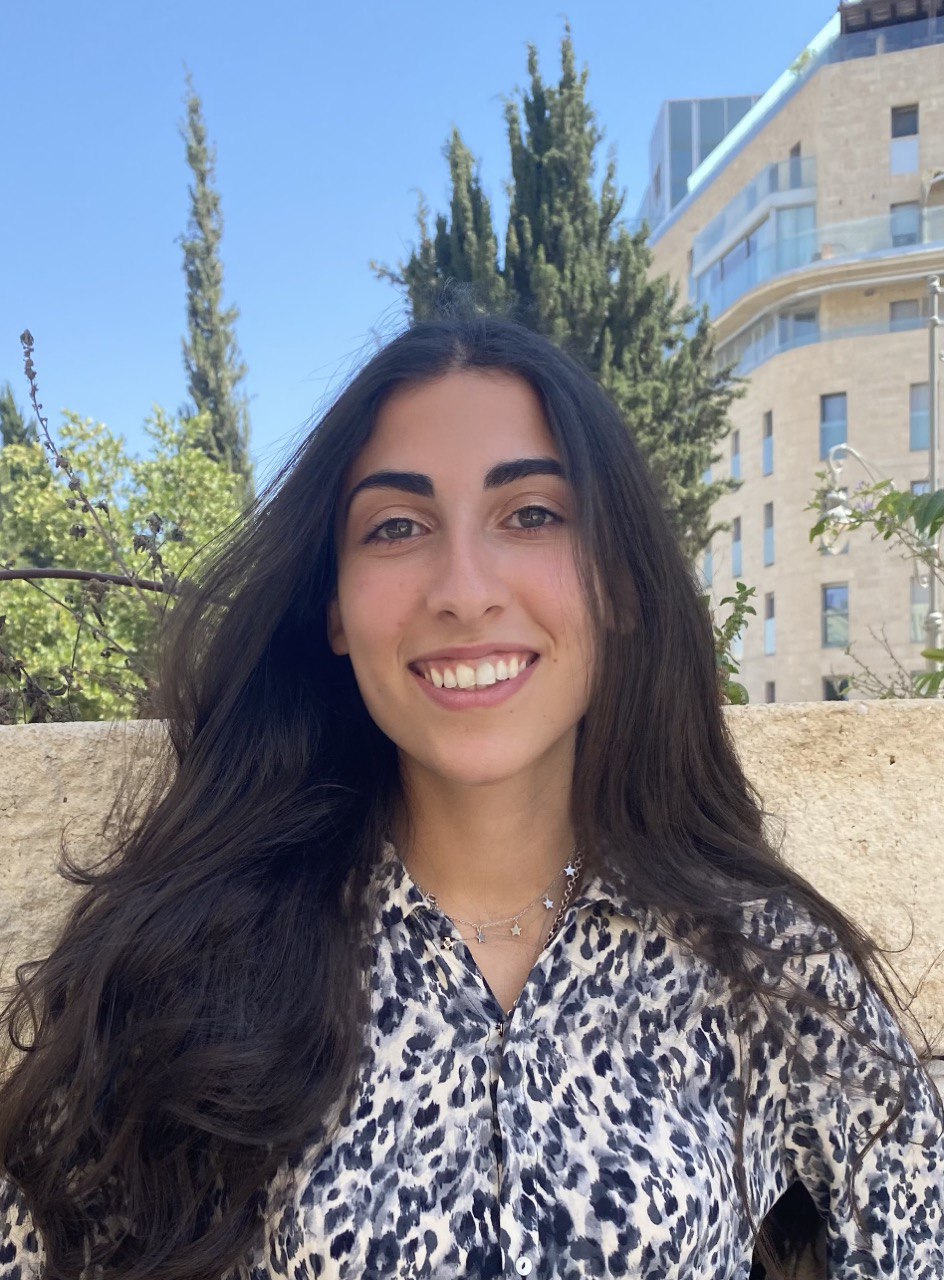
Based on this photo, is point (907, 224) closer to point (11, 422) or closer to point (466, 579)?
point (11, 422)

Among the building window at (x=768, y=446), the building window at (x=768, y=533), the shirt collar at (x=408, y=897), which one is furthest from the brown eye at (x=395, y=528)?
the building window at (x=768, y=446)

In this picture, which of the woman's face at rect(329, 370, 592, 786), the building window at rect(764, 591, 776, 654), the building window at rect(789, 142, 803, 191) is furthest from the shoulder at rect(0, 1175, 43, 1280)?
the building window at rect(789, 142, 803, 191)

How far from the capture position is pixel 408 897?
1.52 meters

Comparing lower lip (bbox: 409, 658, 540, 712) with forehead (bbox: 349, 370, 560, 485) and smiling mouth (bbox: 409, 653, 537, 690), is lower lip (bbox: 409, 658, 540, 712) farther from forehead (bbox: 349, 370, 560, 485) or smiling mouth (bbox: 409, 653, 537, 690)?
forehead (bbox: 349, 370, 560, 485)

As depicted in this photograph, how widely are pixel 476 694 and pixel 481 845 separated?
29 centimetres

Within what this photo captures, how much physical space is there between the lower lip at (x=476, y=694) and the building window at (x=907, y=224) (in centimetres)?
2865

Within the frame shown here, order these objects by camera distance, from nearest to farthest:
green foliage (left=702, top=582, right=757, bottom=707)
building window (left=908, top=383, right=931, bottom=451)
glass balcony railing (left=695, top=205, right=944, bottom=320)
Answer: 1. green foliage (left=702, top=582, right=757, bottom=707)
2. building window (left=908, top=383, right=931, bottom=451)
3. glass balcony railing (left=695, top=205, right=944, bottom=320)

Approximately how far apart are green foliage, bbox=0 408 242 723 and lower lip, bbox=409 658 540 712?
660 millimetres

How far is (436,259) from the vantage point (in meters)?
15.6

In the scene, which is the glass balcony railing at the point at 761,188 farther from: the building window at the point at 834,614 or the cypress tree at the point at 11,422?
the cypress tree at the point at 11,422

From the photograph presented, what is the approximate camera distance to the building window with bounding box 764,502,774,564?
2802 centimetres

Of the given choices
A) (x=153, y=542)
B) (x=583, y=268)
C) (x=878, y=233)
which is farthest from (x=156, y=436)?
(x=878, y=233)

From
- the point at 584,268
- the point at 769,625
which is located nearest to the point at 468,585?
the point at 584,268

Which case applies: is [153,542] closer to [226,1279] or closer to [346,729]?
[346,729]
